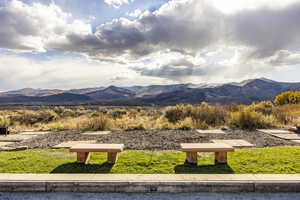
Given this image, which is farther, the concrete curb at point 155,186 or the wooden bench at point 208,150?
the wooden bench at point 208,150

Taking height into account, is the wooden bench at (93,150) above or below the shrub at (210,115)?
below

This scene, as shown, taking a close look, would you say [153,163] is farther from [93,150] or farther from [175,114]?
[175,114]

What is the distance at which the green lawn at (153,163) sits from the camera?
4098mm

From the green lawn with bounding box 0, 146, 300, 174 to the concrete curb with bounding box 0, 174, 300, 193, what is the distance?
1.91 ft

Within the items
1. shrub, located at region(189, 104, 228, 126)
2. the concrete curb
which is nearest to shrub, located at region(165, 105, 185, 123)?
shrub, located at region(189, 104, 228, 126)

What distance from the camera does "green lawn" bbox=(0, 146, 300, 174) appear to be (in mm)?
4098

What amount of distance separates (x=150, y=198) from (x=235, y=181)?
136 cm

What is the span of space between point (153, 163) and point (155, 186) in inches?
43.1

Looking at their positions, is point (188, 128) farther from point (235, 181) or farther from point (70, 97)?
point (70, 97)

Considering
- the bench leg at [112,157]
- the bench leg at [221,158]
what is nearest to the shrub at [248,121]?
the bench leg at [221,158]

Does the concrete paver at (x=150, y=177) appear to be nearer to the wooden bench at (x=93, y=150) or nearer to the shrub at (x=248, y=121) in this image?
the wooden bench at (x=93, y=150)

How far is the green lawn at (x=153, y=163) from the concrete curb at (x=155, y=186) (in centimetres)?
58

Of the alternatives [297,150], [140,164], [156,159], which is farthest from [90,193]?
[297,150]

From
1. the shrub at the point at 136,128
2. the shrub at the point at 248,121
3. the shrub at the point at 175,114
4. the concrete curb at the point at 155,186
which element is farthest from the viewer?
the shrub at the point at 175,114
